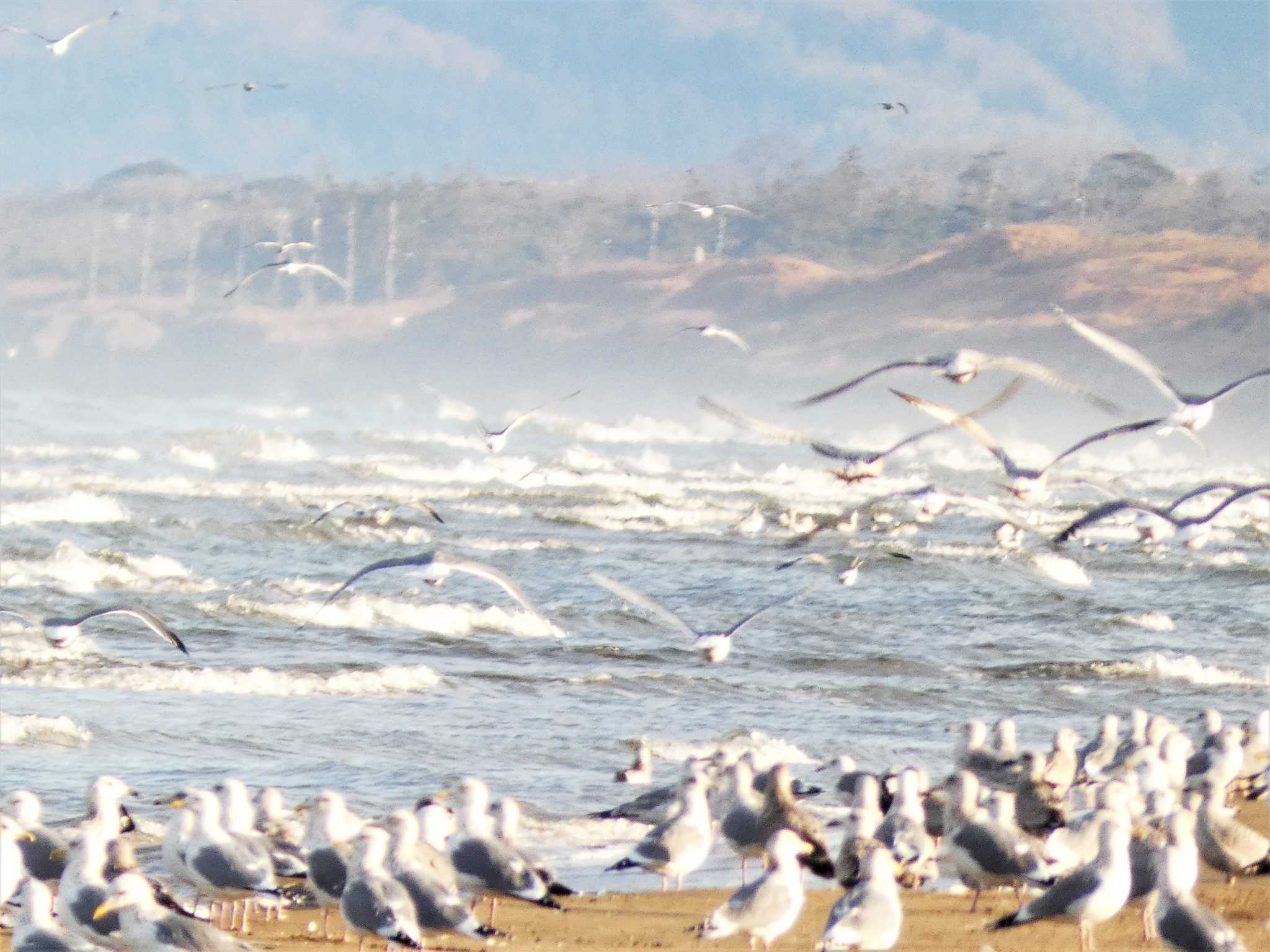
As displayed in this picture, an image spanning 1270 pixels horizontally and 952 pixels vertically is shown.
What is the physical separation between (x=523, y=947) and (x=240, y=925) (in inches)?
46.4

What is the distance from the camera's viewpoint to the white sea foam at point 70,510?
2936 centimetres

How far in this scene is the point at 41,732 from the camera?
12.3 metres

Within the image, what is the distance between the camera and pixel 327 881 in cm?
789

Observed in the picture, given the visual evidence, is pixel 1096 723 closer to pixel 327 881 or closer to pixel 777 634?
pixel 777 634

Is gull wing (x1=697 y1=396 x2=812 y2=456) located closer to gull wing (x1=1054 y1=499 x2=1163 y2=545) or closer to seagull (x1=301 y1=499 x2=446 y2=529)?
gull wing (x1=1054 y1=499 x2=1163 y2=545)

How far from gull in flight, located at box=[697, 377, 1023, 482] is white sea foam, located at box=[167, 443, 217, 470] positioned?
107 ft

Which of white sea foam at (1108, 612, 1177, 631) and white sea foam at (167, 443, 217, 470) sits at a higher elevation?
white sea foam at (1108, 612, 1177, 631)

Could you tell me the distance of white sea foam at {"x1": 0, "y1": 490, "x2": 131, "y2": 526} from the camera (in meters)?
29.4

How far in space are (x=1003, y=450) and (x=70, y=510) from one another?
20216 millimetres

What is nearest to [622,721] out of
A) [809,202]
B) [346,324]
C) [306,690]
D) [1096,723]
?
[306,690]

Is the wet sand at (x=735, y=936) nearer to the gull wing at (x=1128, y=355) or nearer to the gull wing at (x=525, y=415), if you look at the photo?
the gull wing at (x=1128, y=355)

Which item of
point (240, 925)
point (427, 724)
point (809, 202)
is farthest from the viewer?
point (809, 202)

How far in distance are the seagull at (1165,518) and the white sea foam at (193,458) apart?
103 ft

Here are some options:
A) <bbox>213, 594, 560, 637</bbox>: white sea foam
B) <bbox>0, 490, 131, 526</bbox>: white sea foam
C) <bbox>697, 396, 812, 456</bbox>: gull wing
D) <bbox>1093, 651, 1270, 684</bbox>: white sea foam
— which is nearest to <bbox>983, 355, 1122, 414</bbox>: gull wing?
<bbox>697, 396, 812, 456</bbox>: gull wing
